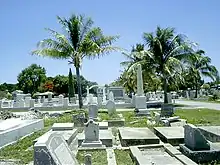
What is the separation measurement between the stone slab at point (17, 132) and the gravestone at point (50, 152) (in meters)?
6.12

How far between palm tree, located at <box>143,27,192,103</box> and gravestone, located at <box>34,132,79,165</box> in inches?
948

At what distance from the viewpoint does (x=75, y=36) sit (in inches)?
931

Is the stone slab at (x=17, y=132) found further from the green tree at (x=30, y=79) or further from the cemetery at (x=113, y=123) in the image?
the green tree at (x=30, y=79)

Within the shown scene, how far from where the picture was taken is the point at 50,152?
4305 mm

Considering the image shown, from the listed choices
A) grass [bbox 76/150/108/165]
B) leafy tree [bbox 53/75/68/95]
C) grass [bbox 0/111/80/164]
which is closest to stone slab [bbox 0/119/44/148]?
grass [bbox 0/111/80/164]

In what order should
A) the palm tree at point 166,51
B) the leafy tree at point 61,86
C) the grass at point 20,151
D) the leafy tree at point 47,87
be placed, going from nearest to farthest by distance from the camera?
the grass at point 20,151
the palm tree at point 166,51
the leafy tree at point 47,87
the leafy tree at point 61,86

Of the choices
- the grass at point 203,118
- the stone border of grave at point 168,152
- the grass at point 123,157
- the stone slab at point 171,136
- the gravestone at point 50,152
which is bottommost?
the grass at point 123,157

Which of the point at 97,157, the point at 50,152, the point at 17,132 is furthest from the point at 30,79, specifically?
the point at 50,152

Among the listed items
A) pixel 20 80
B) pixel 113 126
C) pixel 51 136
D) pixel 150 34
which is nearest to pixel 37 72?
pixel 20 80

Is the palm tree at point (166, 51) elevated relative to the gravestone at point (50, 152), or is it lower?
elevated

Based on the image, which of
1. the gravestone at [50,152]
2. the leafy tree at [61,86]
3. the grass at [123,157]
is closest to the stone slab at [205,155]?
the grass at [123,157]

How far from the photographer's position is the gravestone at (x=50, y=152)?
4254mm

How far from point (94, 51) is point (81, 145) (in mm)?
14248

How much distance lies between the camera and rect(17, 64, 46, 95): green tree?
7625cm
